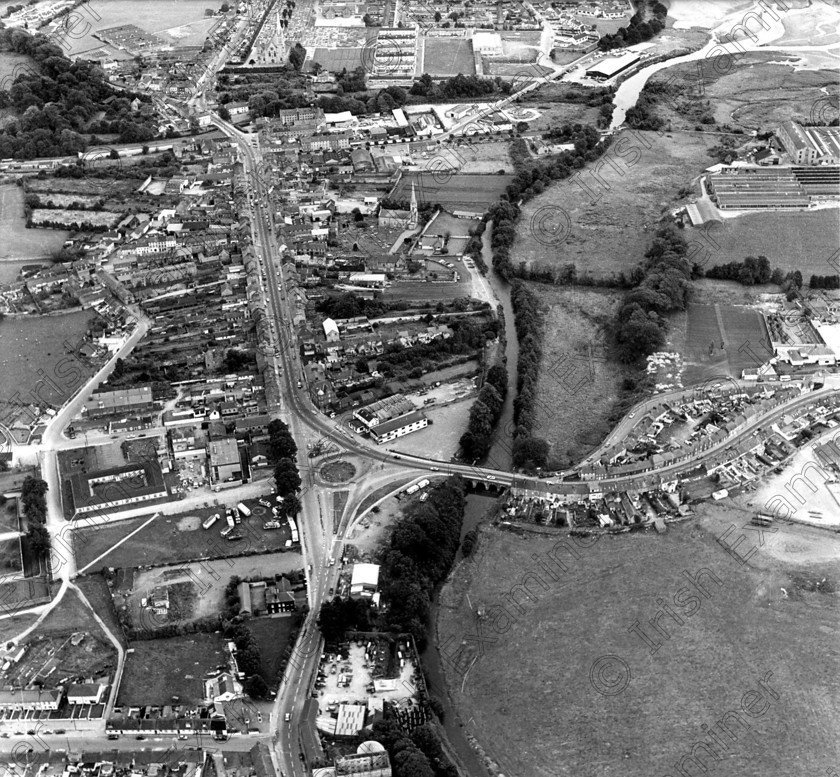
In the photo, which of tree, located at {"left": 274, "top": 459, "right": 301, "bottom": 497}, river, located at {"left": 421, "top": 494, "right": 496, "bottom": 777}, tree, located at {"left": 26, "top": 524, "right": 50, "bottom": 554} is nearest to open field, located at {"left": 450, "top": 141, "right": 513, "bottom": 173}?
tree, located at {"left": 274, "top": 459, "right": 301, "bottom": 497}

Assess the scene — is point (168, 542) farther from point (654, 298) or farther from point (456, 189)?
point (456, 189)

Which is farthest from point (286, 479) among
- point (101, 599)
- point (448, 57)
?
point (448, 57)

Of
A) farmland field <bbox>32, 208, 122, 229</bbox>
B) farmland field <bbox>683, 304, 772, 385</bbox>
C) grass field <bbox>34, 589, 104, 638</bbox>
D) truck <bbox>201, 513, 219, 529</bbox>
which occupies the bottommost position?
farmland field <bbox>683, 304, 772, 385</bbox>

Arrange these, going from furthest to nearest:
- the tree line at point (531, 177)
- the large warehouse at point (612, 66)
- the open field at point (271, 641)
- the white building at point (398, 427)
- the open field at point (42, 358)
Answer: the large warehouse at point (612, 66)
the tree line at point (531, 177)
the open field at point (42, 358)
the white building at point (398, 427)
the open field at point (271, 641)

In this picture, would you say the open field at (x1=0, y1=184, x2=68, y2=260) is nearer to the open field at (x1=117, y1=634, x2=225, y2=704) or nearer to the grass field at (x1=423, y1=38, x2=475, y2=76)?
the open field at (x1=117, y1=634, x2=225, y2=704)

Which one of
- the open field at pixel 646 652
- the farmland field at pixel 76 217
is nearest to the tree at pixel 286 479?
the open field at pixel 646 652

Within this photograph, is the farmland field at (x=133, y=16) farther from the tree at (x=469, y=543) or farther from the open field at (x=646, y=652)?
the open field at (x=646, y=652)
